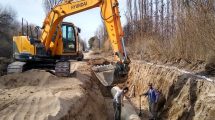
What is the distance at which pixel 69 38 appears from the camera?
19734 millimetres

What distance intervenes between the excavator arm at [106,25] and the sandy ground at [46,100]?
5.28 ft

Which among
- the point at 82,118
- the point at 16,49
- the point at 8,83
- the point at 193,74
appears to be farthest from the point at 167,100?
the point at 16,49

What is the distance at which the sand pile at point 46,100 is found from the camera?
32.3 feet

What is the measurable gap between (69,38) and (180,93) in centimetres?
910

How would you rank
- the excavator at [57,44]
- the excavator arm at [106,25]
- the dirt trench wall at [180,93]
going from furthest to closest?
Answer: the excavator at [57,44], the excavator arm at [106,25], the dirt trench wall at [180,93]

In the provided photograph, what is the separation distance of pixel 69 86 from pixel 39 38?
5983 millimetres

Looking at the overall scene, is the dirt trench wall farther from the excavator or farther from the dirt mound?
the dirt mound

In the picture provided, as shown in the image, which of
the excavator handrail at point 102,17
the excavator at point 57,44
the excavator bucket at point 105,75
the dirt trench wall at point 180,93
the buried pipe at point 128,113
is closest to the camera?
the dirt trench wall at point 180,93

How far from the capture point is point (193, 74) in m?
12.3

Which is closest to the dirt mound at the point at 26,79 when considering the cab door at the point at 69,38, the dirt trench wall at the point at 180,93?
the cab door at the point at 69,38

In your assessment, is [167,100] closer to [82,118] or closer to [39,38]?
[82,118]

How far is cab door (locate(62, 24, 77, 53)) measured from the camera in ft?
63.5

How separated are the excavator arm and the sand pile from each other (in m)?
1.57

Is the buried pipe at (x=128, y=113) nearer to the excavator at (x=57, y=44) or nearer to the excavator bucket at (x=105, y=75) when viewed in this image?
the excavator at (x=57, y=44)
